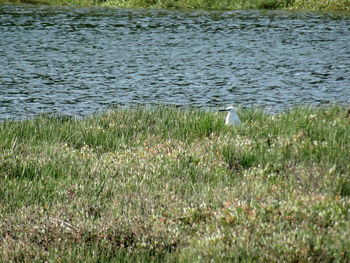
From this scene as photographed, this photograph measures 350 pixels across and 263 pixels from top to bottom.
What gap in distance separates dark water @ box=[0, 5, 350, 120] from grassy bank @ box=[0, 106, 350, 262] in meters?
5.77

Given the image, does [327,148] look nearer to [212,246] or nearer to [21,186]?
[212,246]

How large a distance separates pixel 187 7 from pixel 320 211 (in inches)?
1610

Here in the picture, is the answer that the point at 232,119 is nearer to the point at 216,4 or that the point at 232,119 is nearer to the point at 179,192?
the point at 179,192

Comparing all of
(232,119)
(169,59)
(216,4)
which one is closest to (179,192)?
(232,119)

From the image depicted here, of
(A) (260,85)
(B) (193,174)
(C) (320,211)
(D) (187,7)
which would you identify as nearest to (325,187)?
(C) (320,211)

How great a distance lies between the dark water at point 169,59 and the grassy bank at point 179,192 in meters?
5.77

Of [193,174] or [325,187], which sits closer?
[325,187]

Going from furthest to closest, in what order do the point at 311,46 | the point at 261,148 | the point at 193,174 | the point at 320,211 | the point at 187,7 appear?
the point at 187,7, the point at 311,46, the point at 261,148, the point at 193,174, the point at 320,211

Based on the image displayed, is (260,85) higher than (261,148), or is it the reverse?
(261,148)

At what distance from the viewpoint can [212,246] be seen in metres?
5.77

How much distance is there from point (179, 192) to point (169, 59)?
61.6 ft

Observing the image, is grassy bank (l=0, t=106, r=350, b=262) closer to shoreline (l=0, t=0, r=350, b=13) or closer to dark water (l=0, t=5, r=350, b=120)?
dark water (l=0, t=5, r=350, b=120)

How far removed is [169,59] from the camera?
2598cm

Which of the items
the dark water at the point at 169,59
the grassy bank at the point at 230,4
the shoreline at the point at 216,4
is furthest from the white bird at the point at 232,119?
the grassy bank at the point at 230,4
